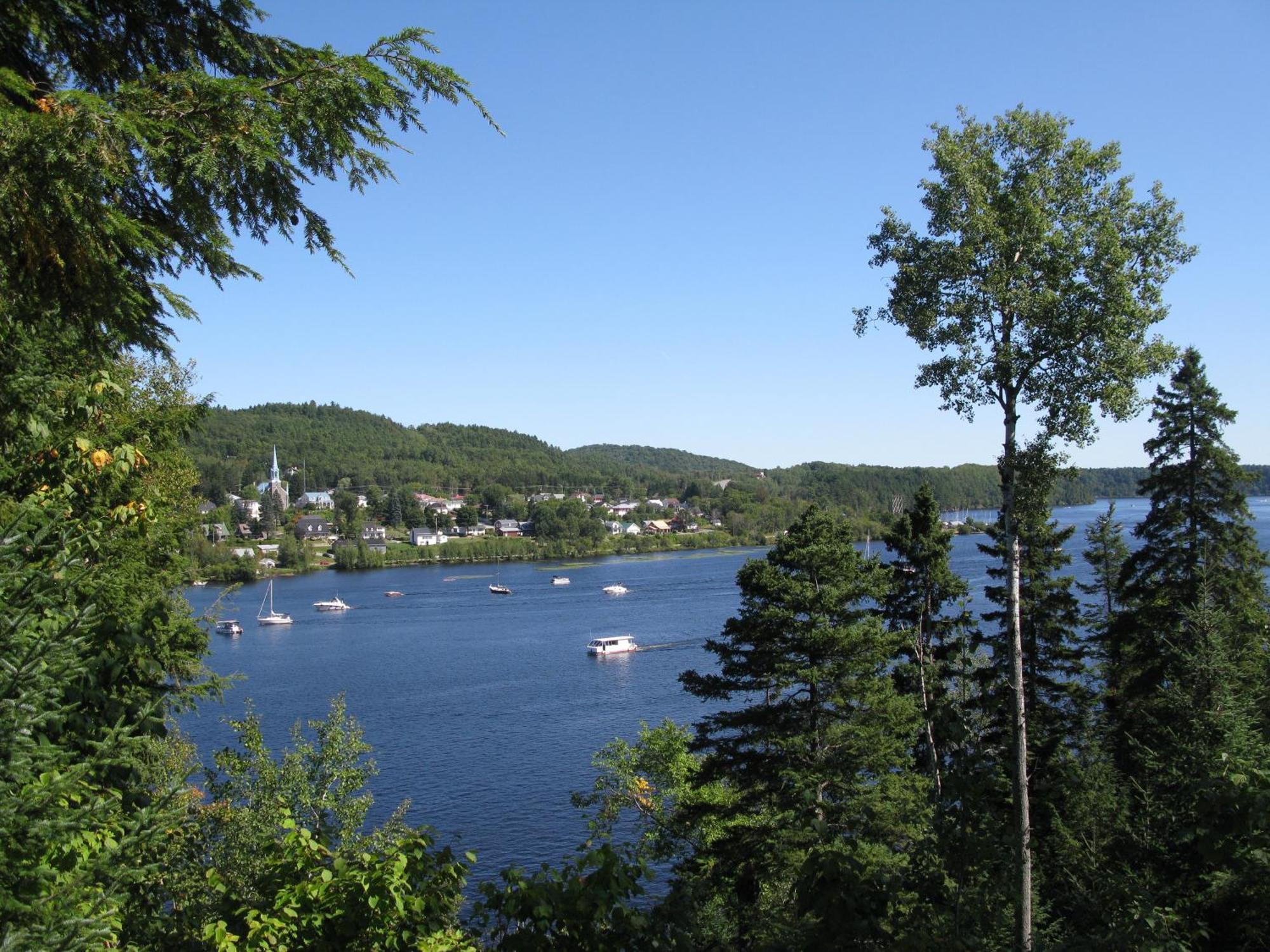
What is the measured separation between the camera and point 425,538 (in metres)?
115

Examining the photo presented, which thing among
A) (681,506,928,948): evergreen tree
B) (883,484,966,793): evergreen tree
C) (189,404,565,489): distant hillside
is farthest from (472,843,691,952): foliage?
(189,404,565,489): distant hillside

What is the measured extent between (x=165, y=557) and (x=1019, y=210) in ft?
36.3

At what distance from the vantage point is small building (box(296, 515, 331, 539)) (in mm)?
111312

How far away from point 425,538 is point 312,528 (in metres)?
13.9

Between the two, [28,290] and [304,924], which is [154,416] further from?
[304,924]

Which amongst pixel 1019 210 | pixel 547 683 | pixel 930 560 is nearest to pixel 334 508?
pixel 547 683

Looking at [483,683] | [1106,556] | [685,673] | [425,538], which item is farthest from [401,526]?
[685,673]

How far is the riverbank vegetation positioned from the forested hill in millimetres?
101396

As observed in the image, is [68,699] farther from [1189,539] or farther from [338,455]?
[338,455]

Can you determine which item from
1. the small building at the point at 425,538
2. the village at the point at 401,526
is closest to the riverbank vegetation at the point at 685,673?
the village at the point at 401,526

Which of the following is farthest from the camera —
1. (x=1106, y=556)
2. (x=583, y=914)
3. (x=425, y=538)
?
(x=425, y=538)

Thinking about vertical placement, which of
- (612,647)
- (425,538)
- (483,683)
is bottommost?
(483,683)

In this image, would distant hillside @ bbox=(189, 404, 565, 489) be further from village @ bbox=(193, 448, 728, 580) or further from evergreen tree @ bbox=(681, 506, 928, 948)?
evergreen tree @ bbox=(681, 506, 928, 948)

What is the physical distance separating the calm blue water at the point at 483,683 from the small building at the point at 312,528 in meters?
32.2
